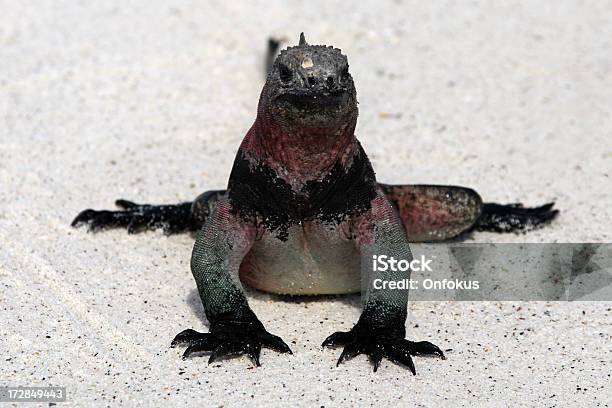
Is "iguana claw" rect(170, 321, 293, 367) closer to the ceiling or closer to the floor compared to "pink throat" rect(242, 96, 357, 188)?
closer to the floor

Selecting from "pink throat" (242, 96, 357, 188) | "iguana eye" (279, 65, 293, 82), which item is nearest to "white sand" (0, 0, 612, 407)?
"pink throat" (242, 96, 357, 188)

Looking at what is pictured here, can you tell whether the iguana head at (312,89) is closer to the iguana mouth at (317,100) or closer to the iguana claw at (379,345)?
the iguana mouth at (317,100)

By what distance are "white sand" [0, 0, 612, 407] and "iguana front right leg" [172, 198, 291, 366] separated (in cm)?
11

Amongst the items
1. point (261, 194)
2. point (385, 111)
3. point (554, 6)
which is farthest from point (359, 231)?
point (554, 6)

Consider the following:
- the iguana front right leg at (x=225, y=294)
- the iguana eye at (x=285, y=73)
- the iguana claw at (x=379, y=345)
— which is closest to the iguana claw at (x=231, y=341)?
the iguana front right leg at (x=225, y=294)

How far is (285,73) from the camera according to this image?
17.8 ft

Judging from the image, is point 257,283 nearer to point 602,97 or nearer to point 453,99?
point 453,99

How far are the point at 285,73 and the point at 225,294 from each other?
4.59 feet

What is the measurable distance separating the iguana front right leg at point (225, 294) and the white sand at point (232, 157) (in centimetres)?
11

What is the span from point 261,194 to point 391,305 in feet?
3.48

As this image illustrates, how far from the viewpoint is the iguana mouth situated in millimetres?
5289

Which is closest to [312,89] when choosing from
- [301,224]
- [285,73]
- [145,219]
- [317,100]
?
[317,100]

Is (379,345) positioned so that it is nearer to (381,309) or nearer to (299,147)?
(381,309)

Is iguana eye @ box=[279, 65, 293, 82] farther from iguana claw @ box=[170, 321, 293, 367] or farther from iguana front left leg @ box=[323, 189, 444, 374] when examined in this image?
iguana claw @ box=[170, 321, 293, 367]
